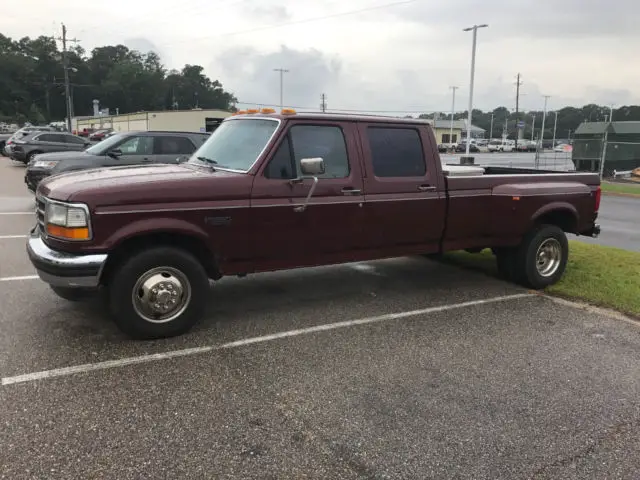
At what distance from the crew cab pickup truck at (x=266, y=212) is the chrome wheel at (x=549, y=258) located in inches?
3.6

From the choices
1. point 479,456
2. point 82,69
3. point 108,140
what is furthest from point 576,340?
point 82,69

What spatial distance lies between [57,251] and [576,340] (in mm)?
4644

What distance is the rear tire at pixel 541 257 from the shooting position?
21.7ft

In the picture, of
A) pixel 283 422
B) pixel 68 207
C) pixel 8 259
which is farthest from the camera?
pixel 8 259

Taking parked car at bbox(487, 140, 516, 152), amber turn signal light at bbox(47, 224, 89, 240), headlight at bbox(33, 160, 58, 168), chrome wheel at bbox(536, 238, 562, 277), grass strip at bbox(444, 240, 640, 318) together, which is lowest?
parked car at bbox(487, 140, 516, 152)

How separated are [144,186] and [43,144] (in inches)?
869

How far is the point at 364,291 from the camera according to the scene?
6.43m

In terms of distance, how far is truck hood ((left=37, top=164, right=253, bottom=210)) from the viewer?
4332 mm

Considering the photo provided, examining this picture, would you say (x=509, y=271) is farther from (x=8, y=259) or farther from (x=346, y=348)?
(x=8, y=259)

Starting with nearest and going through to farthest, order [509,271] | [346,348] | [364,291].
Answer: [346,348] < [364,291] < [509,271]

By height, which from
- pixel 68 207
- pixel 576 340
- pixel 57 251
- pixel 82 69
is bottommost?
pixel 576 340

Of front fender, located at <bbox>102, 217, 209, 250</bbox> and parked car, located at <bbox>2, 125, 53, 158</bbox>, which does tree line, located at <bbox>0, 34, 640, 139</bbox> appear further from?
front fender, located at <bbox>102, 217, 209, 250</bbox>

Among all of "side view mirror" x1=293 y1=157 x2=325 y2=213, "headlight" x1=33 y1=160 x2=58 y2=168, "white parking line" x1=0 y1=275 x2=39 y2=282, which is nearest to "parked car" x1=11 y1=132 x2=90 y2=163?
"headlight" x1=33 y1=160 x2=58 y2=168

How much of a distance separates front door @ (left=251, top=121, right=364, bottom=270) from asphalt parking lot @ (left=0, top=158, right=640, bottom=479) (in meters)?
0.70
